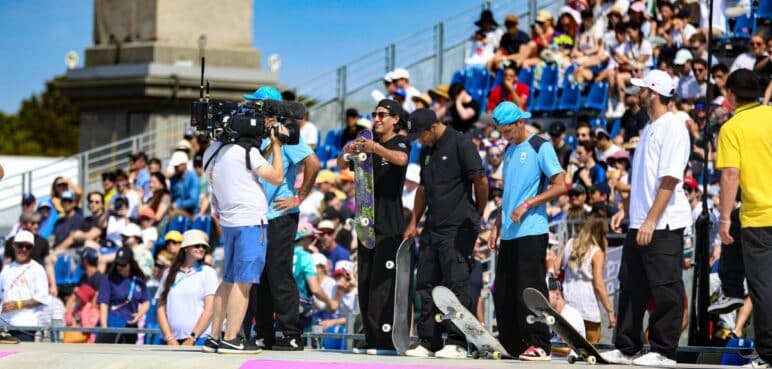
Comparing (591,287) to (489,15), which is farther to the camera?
(489,15)

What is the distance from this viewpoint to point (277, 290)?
1129 cm

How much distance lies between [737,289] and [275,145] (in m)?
3.81

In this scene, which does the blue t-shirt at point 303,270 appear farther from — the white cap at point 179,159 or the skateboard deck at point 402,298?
the white cap at point 179,159

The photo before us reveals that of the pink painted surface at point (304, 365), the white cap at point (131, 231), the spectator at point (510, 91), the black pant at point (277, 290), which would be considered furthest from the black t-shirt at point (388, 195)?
the spectator at point (510, 91)

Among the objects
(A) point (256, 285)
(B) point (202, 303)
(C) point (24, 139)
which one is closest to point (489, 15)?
(B) point (202, 303)

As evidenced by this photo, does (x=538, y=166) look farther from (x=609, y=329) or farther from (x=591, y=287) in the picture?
(x=609, y=329)

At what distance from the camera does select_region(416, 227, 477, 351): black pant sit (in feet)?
36.3

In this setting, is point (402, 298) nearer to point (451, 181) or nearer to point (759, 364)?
point (451, 181)

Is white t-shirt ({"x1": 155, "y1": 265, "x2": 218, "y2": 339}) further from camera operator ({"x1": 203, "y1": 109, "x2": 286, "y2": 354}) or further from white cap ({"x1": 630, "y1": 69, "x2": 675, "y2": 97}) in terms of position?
white cap ({"x1": 630, "y1": 69, "x2": 675, "y2": 97})

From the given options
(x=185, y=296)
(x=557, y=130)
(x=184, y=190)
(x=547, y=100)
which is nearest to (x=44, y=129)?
(x=184, y=190)

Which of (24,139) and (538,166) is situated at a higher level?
(24,139)

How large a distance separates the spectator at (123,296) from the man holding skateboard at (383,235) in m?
4.84

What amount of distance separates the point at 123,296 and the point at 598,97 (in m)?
6.91

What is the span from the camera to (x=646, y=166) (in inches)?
399
